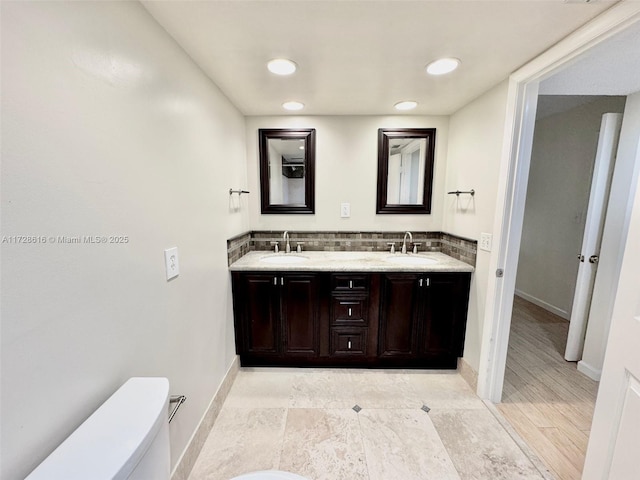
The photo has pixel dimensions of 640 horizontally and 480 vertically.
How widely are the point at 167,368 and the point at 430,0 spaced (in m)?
1.88

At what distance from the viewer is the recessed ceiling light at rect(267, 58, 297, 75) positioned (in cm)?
140

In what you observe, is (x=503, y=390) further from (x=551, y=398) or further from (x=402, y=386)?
(x=402, y=386)

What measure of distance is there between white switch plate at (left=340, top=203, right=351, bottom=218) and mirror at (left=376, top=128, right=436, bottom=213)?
0.28 metres

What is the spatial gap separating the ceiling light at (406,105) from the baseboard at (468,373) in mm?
2106

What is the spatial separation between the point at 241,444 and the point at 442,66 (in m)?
2.46

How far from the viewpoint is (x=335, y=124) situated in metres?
2.37

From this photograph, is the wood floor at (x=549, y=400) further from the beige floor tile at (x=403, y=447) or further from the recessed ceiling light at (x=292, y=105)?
the recessed ceiling light at (x=292, y=105)

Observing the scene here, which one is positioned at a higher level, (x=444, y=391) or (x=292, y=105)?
(x=292, y=105)

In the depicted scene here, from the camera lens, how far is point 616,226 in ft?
6.33

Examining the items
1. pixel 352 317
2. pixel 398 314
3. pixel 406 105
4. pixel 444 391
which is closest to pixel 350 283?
pixel 352 317

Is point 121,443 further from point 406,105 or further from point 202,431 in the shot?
point 406,105

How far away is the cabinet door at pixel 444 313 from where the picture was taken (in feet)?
6.52

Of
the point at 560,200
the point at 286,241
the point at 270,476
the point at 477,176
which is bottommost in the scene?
the point at 270,476

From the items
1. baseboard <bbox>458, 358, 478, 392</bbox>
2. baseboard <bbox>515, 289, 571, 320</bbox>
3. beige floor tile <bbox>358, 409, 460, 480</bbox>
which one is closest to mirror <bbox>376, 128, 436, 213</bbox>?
baseboard <bbox>458, 358, 478, 392</bbox>
